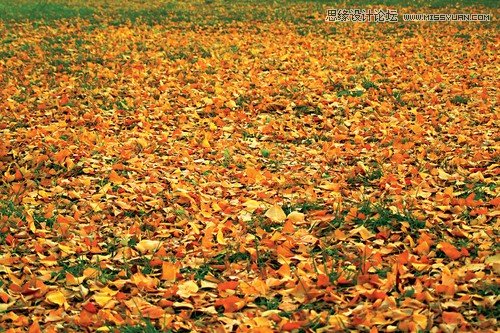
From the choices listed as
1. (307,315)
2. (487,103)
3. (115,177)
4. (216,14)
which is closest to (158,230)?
(115,177)

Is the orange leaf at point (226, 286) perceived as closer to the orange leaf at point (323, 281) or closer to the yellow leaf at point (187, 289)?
the yellow leaf at point (187, 289)

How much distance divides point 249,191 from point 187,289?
1.41 meters

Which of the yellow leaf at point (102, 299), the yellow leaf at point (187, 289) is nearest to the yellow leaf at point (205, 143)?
the yellow leaf at point (187, 289)

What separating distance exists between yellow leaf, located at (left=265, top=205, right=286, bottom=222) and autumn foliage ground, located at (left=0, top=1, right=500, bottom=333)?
13mm

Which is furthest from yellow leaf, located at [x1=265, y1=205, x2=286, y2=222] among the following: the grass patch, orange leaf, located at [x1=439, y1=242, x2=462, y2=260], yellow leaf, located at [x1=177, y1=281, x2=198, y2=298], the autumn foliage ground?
Answer: orange leaf, located at [x1=439, y1=242, x2=462, y2=260]

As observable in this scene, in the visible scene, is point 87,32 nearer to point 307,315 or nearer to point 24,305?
point 24,305

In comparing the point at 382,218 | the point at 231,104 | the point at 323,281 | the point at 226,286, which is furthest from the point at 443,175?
the point at 231,104

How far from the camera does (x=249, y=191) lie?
4371mm

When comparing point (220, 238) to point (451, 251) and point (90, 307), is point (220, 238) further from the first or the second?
point (451, 251)

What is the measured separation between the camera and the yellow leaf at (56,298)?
302 cm

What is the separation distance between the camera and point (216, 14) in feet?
43.0

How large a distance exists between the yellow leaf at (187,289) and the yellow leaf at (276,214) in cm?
88

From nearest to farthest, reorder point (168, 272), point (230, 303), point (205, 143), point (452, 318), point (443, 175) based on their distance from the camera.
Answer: point (452, 318) < point (230, 303) < point (168, 272) < point (443, 175) < point (205, 143)

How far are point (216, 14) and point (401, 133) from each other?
8648mm
